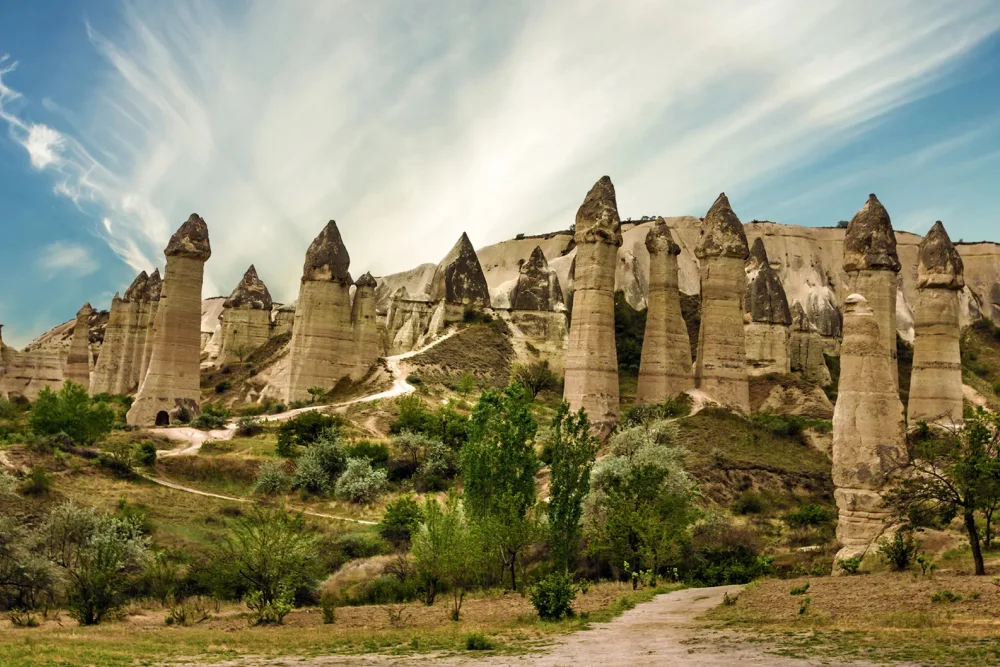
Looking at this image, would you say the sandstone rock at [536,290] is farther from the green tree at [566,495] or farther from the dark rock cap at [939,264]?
the green tree at [566,495]

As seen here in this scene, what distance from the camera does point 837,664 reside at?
402 inches

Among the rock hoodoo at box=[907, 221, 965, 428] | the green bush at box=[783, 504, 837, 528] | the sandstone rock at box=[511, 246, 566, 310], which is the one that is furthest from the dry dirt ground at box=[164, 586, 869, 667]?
the sandstone rock at box=[511, 246, 566, 310]

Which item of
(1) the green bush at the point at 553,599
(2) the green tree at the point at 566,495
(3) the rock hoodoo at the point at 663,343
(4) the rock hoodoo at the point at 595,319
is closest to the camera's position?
(1) the green bush at the point at 553,599

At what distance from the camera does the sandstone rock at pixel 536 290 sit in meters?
55.8

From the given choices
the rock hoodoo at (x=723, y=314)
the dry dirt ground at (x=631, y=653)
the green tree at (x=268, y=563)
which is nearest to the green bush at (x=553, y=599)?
the dry dirt ground at (x=631, y=653)

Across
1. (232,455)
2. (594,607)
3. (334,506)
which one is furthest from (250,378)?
(594,607)

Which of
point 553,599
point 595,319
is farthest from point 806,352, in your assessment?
point 553,599

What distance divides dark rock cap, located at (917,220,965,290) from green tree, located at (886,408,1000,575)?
1505cm

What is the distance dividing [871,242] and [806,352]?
23.3 meters

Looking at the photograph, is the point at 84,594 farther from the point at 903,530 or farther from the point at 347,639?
the point at 903,530

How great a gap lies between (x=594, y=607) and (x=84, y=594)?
9.48 meters

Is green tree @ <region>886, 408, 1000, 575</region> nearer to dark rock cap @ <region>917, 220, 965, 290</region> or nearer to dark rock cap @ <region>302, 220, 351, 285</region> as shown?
dark rock cap @ <region>917, 220, 965, 290</region>

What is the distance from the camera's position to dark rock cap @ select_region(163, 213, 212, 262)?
134 feet

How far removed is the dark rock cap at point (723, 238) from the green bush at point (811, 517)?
11866 millimetres
